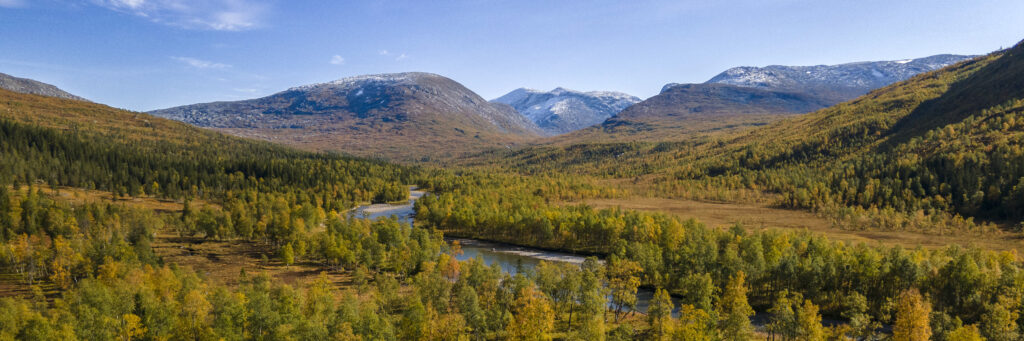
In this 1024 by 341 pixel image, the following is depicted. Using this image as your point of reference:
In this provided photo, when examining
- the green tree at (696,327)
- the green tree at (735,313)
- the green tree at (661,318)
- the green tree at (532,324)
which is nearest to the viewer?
the green tree at (696,327)

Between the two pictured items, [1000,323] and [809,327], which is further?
[809,327]

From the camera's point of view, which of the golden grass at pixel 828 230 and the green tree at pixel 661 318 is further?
the golden grass at pixel 828 230

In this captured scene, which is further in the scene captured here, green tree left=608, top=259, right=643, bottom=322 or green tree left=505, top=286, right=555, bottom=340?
green tree left=608, top=259, right=643, bottom=322

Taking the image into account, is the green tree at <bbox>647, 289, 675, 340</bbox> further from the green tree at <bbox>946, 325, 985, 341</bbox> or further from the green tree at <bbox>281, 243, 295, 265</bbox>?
the green tree at <bbox>281, 243, 295, 265</bbox>

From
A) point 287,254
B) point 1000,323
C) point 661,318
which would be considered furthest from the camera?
point 287,254

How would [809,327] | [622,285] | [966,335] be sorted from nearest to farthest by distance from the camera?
[966,335], [809,327], [622,285]

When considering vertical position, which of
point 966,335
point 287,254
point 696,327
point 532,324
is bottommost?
point 287,254

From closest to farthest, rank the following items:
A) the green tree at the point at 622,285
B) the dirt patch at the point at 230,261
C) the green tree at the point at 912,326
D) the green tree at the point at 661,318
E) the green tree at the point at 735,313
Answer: the green tree at the point at 912,326, the green tree at the point at 735,313, the green tree at the point at 661,318, the green tree at the point at 622,285, the dirt patch at the point at 230,261

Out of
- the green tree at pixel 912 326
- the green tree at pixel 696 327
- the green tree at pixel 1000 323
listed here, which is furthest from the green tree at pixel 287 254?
the green tree at pixel 1000 323

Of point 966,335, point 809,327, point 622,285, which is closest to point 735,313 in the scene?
point 809,327

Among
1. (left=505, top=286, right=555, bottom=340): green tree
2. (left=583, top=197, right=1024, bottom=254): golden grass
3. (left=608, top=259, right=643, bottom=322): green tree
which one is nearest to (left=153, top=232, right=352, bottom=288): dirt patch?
(left=505, top=286, right=555, bottom=340): green tree

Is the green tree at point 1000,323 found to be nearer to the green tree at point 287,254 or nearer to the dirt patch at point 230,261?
the dirt patch at point 230,261

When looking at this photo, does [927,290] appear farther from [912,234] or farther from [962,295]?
[912,234]

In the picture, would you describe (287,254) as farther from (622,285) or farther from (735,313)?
(735,313)
